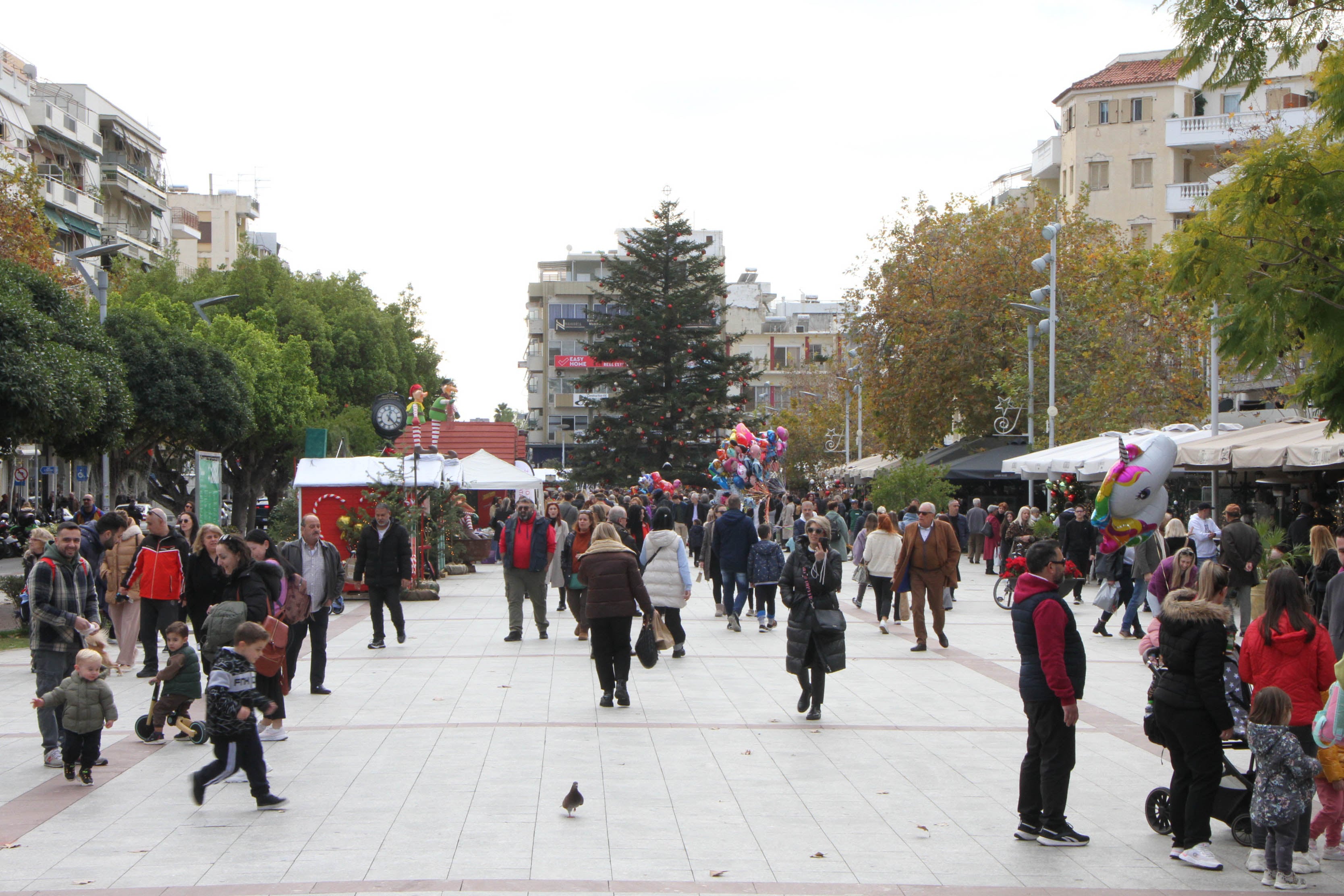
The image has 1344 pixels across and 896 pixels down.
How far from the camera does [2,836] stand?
22.4 feet

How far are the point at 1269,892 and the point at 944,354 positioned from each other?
3504 cm

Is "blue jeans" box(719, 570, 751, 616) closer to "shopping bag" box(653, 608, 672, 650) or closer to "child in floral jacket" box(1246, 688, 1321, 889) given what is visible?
"shopping bag" box(653, 608, 672, 650)

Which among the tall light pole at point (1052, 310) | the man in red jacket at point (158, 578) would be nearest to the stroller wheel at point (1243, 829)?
the man in red jacket at point (158, 578)

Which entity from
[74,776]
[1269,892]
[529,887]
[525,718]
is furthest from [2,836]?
[1269,892]

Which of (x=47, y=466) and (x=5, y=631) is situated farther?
(x=47, y=466)

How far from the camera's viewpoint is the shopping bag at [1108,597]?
16.7m

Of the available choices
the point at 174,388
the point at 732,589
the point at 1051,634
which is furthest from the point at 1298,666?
the point at 174,388

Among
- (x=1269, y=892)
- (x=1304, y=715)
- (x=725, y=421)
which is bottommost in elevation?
(x=1269, y=892)

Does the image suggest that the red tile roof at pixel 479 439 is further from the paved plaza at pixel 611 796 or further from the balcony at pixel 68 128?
the balcony at pixel 68 128

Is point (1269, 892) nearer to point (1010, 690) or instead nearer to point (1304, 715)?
point (1304, 715)

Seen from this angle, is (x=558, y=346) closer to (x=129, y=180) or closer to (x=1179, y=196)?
(x=129, y=180)

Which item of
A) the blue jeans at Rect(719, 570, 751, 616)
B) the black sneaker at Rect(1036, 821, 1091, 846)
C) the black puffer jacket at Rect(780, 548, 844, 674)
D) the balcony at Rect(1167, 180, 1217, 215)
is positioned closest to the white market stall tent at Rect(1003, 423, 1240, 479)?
the blue jeans at Rect(719, 570, 751, 616)

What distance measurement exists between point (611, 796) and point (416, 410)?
21.6 meters

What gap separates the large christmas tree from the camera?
52.9 m
